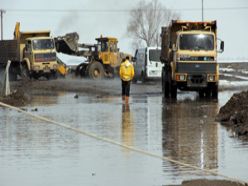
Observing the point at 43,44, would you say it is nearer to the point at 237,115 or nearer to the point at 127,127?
the point at 127,127

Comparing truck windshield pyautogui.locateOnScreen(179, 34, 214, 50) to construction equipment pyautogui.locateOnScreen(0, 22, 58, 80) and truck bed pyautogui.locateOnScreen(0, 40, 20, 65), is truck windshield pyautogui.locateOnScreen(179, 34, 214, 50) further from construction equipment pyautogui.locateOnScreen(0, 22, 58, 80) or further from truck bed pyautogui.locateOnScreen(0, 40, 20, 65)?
truck bed pyautogui.locateOnScreen(0, 40, 20, 65)

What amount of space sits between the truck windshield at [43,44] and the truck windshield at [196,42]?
20.7 meters

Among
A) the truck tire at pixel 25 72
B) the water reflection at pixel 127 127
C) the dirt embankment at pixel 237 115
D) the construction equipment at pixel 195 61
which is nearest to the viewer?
the water reflection at pixel 127 127

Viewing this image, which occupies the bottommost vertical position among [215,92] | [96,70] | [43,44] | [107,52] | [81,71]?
[215,92]

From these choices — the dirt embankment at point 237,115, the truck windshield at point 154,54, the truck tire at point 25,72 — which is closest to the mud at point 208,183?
the dirt embankment at point 237,115

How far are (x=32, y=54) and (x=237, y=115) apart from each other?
104 ft

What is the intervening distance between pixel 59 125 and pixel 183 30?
12761mm

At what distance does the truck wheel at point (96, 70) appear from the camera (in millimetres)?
52000

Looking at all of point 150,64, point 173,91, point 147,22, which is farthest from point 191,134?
point 147,22

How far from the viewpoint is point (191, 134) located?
51.8 ft

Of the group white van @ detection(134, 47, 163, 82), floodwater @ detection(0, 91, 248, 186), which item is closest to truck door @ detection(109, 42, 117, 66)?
white van @ detection(134, 47, 163, 82)

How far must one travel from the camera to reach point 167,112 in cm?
2184

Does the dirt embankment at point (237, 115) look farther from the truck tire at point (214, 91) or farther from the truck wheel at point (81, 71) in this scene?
the truck wheel at point (81, 71)

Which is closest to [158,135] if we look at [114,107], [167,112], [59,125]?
[59,125]
